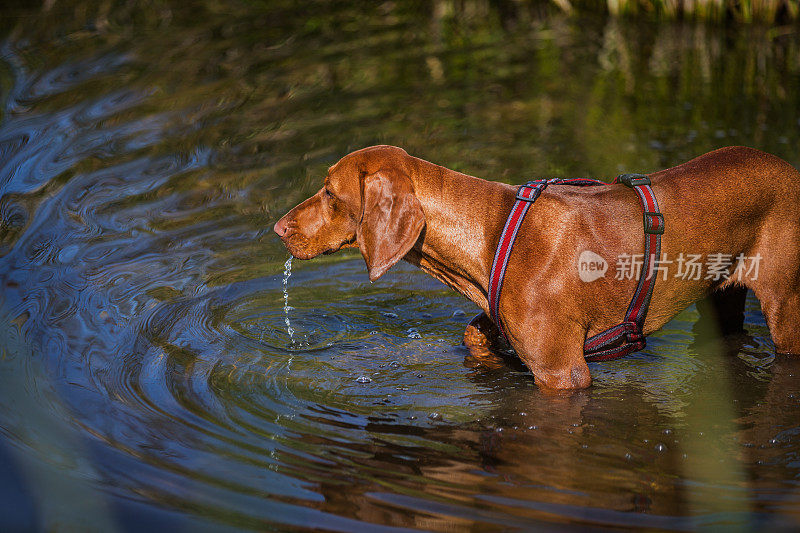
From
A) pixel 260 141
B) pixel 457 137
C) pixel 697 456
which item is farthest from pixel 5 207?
pixel 697 456

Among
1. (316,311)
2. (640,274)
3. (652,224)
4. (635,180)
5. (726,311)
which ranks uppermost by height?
(635,180)

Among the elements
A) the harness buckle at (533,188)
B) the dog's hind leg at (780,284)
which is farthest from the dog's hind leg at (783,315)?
the harness buckle at (533,188)

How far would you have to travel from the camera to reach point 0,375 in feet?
17.4

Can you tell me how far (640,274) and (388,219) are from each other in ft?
4.68

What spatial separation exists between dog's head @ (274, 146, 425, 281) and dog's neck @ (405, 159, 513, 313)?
11 centimetres

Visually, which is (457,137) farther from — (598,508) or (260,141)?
(598,508)

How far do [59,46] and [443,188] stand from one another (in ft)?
28.7

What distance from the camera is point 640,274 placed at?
498 centimetres

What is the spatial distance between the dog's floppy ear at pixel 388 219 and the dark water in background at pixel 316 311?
0.96 metres

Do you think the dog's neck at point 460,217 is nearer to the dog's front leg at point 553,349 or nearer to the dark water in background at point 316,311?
the dog's front leg at point 553,349

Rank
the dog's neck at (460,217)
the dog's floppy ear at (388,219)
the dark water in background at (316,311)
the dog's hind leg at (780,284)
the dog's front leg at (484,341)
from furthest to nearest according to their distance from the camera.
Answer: the dog's front leg at (484,341) → the dog's hind leg at (780,284) → the dog's neck at (460,217) → the dog's floppy ear at (388,219) → the dark water in background at (316,311)

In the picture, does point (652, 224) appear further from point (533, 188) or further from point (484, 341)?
point (484, 341)

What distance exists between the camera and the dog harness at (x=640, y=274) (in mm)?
4855

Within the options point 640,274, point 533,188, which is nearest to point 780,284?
point 640,274
